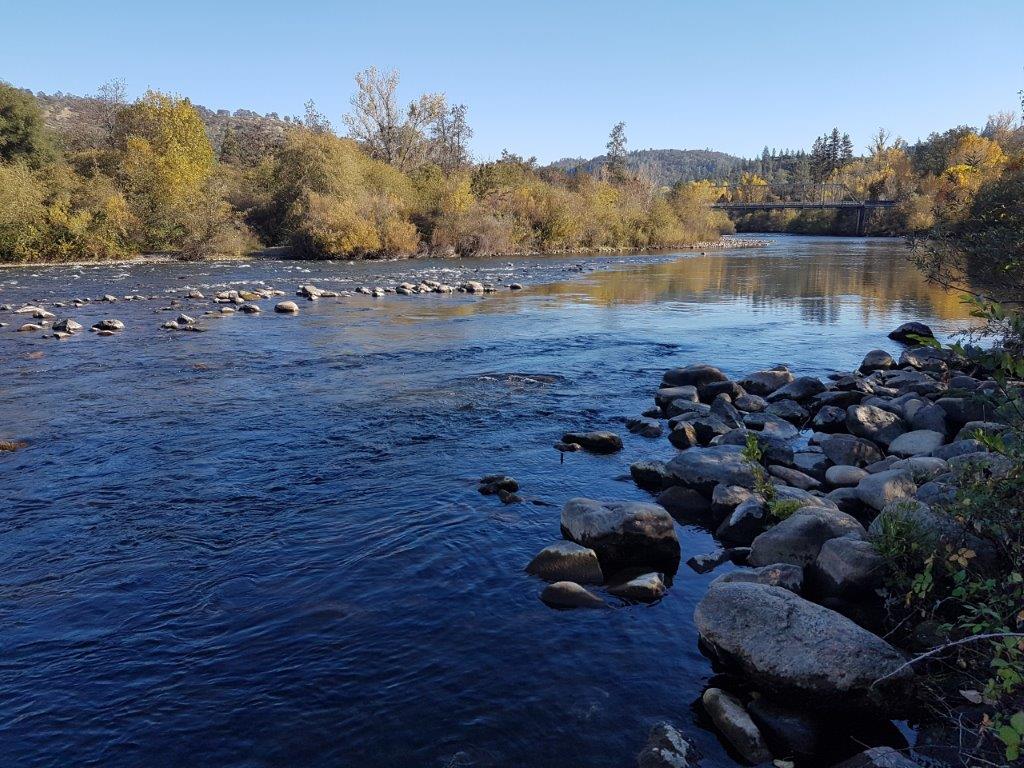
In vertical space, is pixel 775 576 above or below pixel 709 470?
below

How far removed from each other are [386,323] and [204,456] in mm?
13138

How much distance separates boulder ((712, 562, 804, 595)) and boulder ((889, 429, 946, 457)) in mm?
4238

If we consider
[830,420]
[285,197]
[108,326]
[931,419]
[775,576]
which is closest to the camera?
[775,576]

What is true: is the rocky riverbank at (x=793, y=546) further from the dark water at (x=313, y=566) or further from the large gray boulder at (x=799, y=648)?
the dark water at (x=313, y=566)

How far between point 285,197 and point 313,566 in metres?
55.0

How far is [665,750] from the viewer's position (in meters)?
4.42

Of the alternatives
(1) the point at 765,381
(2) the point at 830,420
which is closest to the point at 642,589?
(2) the point at 830,420

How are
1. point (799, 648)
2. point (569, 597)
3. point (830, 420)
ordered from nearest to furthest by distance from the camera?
point (799, 648) → point (569, 597) → point (830, 420)

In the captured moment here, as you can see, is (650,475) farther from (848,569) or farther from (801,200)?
(801,200)

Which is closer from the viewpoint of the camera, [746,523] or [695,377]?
[746,523]

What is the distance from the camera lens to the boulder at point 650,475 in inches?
359

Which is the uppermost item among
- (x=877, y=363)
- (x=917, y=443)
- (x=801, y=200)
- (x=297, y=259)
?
(x=801, y=200)

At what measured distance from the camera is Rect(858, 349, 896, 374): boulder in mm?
15734

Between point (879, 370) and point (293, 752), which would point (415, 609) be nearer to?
point (293, 752)
